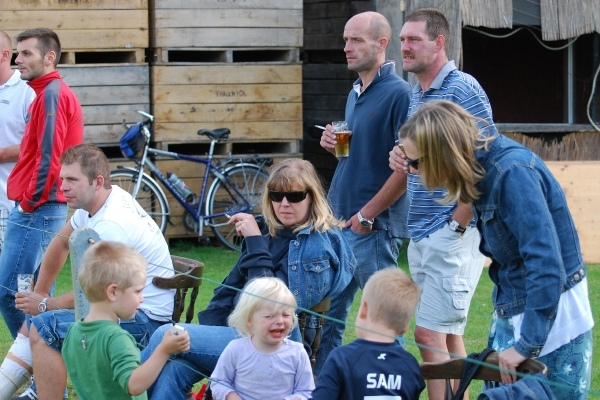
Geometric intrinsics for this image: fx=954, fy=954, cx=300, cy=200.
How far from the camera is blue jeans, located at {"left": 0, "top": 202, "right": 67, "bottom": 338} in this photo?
5.35m

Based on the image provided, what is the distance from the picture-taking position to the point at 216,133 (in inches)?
368

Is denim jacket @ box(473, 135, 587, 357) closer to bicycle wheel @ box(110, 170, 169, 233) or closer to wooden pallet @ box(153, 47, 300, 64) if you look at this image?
bicycle wheel @ box(110, 170, 169, 233)

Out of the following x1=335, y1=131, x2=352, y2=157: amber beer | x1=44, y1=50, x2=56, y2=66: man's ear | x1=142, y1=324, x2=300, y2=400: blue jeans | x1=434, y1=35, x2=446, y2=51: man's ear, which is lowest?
x1=142, y1=324, x2=300, y2=400: blue jeans

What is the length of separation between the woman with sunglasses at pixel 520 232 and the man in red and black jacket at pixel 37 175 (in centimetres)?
287

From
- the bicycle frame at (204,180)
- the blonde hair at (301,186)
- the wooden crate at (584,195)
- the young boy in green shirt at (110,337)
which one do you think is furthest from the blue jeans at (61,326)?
the wooden crate at (584,195)

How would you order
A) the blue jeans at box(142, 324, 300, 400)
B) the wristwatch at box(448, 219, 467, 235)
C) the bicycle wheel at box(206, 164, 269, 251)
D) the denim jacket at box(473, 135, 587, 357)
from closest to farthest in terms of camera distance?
the denim jacket at box(473, 135, 587, 357) < the blue jeans at box(142, 324, 300, 400) < the wristwatch at box(448, 219, 467, 235) < the bicycle wheel at box(206, 164, 269, 251)

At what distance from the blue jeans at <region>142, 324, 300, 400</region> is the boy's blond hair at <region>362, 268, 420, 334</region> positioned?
0.84m

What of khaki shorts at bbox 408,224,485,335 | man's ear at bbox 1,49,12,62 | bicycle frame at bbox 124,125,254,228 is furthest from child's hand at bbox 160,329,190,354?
bicycle frame at bbox 124,125,254,228

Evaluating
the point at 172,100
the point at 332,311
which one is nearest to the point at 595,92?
the point at 172,100

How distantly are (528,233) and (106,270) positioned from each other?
58.4 inches

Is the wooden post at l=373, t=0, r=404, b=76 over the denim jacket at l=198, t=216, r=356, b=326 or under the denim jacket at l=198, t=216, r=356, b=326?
over

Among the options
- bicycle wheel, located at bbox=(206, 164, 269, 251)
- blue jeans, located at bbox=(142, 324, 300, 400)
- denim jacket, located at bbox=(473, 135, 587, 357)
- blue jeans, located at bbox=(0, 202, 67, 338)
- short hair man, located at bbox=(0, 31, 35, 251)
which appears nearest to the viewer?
denim jacket, located at bbox=(473, 135, 587, 357)

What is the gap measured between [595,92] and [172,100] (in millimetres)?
4536

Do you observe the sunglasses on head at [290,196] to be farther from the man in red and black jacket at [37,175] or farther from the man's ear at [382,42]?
the man in red and black jacket at [37,175]
